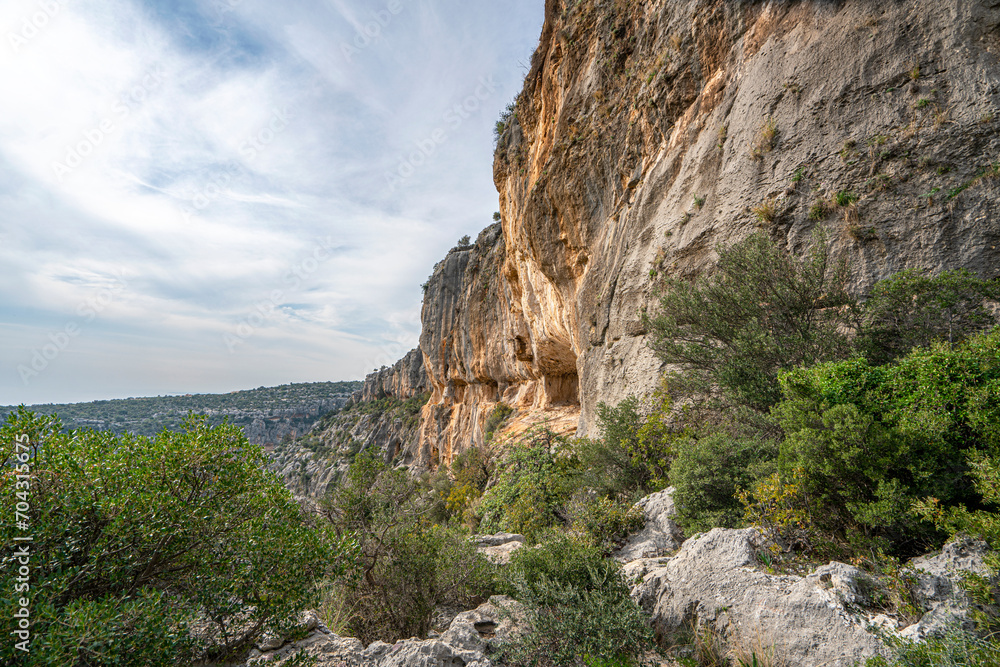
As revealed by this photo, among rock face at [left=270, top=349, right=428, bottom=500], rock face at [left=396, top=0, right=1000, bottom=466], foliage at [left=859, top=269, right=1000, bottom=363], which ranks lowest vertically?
rock face at [left=270, top=349, right=428, bottom=500]

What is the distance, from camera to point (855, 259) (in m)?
6.46

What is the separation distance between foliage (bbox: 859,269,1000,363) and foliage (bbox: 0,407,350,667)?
7.54m

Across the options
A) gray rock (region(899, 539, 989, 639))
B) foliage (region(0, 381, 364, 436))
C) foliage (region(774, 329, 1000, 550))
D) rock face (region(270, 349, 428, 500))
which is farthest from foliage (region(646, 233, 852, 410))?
foliage (region(0, 381, 364, 436))

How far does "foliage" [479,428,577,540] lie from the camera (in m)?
8.36

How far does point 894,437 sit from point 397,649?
183 inches

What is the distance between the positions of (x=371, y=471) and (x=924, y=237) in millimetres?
9115

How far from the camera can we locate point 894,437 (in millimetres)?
3387

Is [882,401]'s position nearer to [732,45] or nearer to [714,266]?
[714,266]

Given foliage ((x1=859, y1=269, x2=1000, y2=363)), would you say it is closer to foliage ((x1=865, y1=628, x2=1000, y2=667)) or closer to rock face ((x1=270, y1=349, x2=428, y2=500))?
foliage ((x1=865, y1=628, x2=1000, y2=667))

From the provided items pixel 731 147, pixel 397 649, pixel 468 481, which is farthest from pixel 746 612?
pixel 468 481

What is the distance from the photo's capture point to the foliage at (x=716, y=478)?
478 cm

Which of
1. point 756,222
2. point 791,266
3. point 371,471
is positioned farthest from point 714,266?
point 371,471

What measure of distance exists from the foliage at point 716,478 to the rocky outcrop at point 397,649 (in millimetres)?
2568

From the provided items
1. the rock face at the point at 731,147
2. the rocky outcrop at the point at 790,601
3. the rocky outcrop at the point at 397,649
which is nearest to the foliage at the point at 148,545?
the rocky outcrop at the point at 397,649
